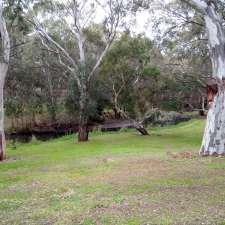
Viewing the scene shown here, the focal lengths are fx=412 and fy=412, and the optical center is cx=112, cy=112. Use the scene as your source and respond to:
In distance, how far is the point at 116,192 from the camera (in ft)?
28.2

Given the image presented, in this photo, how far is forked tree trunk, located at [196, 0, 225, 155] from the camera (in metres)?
14.5

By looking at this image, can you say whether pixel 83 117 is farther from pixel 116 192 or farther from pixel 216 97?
pixel 116 192

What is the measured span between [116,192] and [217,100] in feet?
23.8

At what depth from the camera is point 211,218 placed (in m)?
6.50

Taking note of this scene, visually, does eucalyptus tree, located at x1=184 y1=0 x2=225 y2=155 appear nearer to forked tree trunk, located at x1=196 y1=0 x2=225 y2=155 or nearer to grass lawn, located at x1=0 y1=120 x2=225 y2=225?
forked tree trunk, located at x1=196 y1=0 x2=225 y2=155

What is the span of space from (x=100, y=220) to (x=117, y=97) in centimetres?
2187

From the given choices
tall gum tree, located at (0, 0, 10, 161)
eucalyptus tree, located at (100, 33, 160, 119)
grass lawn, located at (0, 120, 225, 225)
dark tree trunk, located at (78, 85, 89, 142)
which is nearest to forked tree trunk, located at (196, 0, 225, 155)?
grass lawn, located at (0, 120, 225, 225)

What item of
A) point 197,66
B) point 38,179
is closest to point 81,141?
point 197,66

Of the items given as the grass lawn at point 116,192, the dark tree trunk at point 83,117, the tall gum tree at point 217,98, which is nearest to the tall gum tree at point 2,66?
the grass lawn at point 116,192

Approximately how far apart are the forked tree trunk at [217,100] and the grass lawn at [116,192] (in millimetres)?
1056

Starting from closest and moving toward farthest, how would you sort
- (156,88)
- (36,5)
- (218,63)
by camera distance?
(218,63)
(36,5)
(156,88)

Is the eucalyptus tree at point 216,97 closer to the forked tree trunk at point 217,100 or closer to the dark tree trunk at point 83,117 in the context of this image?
the forked tree trunk at point 217,100

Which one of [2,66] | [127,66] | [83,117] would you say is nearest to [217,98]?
[2,66]

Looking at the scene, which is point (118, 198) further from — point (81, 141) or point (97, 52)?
point (97, 52)
